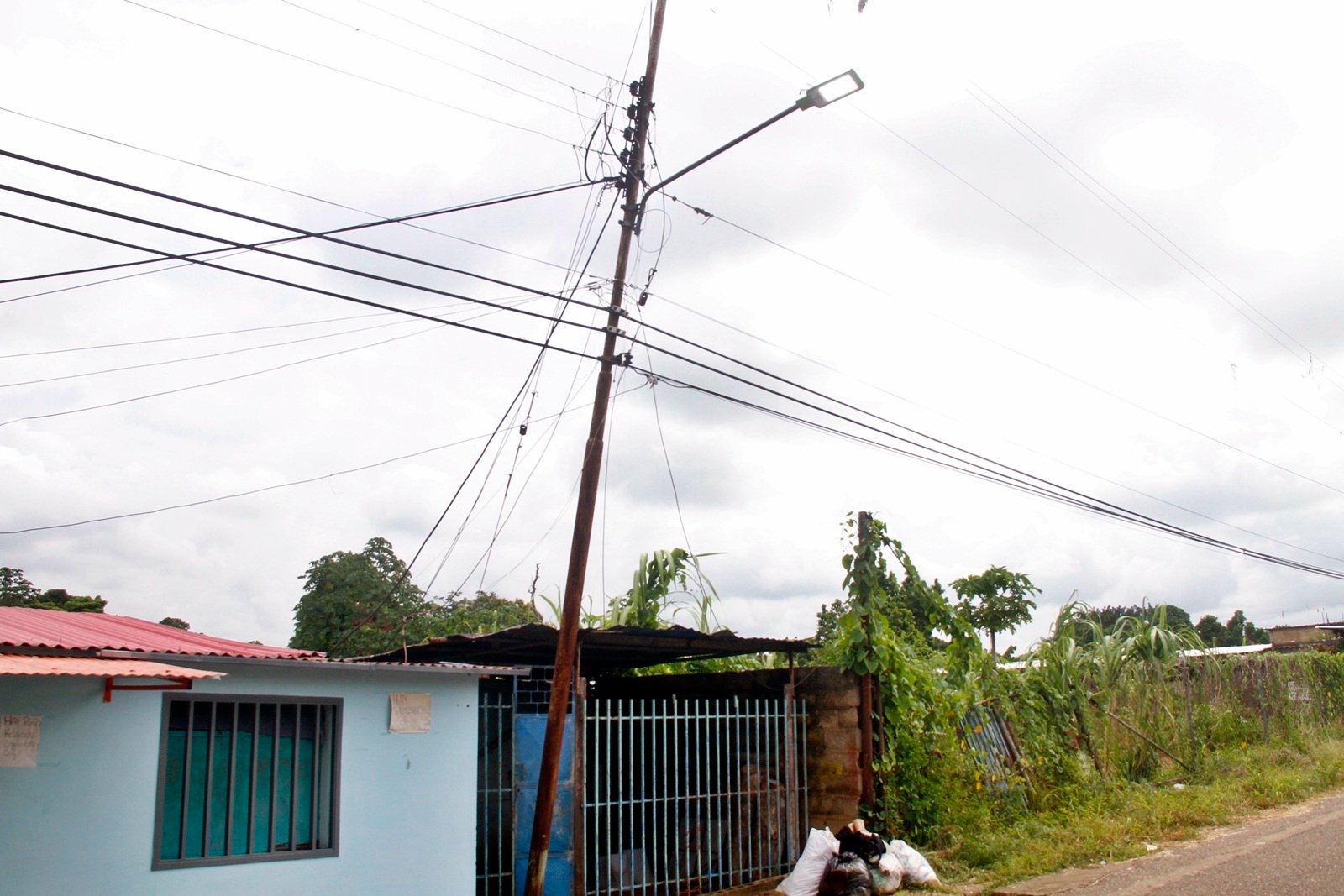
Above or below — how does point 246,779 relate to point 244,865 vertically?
above

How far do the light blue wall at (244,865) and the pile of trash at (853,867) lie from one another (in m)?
3.10

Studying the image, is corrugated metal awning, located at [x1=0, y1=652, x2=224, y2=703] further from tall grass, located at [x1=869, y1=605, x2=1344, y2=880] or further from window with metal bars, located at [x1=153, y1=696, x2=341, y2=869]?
tall grass, located at [x1=869, y1=605, x2=1344, y2=880]

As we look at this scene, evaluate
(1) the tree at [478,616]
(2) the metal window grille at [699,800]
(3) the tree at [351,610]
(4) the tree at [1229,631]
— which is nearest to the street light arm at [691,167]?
(2) the metal window grille at [699,800]

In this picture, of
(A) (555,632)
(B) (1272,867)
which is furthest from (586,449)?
(B) (1272,867)

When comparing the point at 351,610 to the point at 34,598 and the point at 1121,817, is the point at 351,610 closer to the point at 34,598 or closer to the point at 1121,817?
the point at 34,598

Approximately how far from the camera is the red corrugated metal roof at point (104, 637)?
263 inches

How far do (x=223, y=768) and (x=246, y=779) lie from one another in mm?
185

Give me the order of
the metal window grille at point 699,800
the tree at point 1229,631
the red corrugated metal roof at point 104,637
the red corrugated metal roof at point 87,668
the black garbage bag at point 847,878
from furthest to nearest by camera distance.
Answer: the tree at point 1229,631, the metal window grille at point 699,800, the black garbage bag at point 847,878, the red corrugated metal roof at point 104,637, the red corrugated metal roof at point 87,668

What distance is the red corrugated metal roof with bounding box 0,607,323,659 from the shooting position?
669 centimetres

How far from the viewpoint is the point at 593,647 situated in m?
10.1

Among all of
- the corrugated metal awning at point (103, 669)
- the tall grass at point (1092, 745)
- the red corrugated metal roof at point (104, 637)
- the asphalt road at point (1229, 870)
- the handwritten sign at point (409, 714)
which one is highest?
the red corrugated metal roof at point (104, 637)

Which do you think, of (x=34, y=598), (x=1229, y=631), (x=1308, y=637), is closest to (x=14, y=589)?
(x=34, y=598)

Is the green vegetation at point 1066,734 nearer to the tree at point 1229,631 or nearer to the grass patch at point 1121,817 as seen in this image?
the grass patch at point 1121,817

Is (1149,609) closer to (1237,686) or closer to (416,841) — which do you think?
(1237,686)
